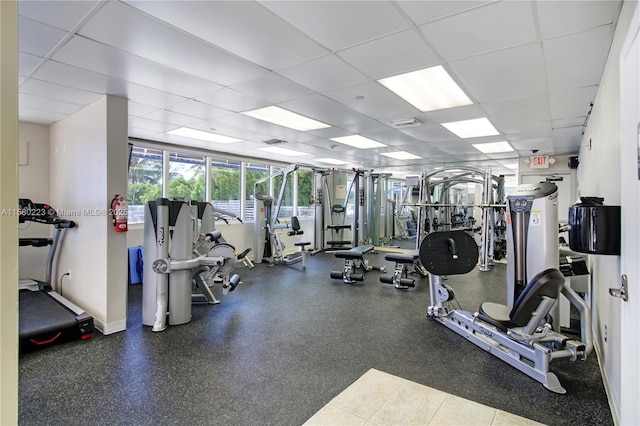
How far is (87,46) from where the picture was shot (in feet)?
7.34

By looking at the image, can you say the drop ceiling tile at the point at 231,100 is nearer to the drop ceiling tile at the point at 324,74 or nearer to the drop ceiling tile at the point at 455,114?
the drop ceiling tile at the point at 324,74

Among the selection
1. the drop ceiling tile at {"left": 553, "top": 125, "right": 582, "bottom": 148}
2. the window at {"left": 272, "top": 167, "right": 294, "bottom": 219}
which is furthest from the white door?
the window at {"left": 272, "top": 167, "right": 294, "bottom": 219}

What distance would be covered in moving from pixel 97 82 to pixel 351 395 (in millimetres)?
3342

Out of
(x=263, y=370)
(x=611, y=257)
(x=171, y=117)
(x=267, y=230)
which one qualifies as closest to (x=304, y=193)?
(x=267, y=230)

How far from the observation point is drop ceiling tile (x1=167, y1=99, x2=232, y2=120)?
11.7 ft

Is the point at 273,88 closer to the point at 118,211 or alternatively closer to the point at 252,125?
the point at 252,125

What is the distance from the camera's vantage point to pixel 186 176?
6293 mm

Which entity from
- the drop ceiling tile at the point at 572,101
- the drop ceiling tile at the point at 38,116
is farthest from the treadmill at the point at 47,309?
the drop ceiling tile at the point at 572,101

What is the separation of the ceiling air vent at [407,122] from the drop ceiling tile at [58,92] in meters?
3.49

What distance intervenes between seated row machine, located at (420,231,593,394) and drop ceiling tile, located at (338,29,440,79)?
61.6 inches

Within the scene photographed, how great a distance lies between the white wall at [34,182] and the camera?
4070 mm

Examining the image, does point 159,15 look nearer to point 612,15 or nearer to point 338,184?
point 612,15

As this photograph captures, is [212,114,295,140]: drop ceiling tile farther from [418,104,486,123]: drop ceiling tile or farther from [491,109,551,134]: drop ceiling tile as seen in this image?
[491,109,551,134]: drop ceiling tile

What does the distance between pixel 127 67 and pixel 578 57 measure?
3593 mm
